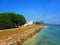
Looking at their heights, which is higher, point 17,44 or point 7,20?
point 7,20

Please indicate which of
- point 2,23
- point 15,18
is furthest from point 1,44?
point 15,18

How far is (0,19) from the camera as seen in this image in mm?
56906

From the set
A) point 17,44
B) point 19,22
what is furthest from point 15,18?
point 17,44

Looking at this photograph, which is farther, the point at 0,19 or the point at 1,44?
the point at 0,19

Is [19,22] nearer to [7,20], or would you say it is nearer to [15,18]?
[15,18]

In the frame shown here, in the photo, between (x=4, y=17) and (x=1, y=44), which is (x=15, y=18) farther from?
(x=1, y=44)

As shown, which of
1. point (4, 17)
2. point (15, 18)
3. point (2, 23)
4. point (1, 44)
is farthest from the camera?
point (15, 18)

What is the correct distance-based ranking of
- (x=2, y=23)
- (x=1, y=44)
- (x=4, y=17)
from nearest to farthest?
(x=1, y=44) < (x=2, y=23) < (x=4, y=17)

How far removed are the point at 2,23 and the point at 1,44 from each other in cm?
3814

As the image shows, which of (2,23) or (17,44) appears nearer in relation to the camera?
(17,44)

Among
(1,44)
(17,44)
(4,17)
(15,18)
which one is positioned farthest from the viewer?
(15,18)

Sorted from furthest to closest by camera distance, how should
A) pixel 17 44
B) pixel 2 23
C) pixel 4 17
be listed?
pixel 4 17, pixel 2 23, pixel 17 44

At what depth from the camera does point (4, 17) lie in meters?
59.2

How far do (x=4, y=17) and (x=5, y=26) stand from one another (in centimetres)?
384
